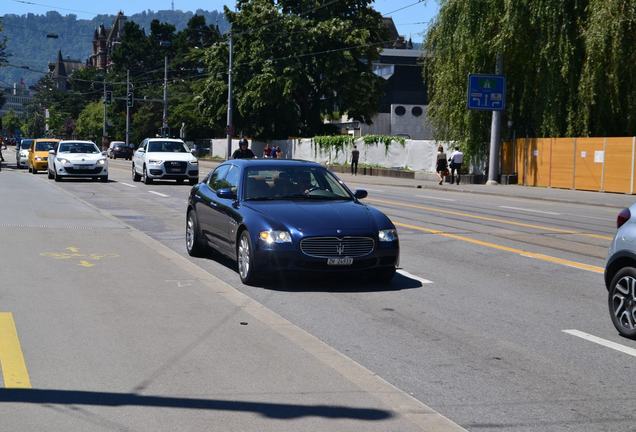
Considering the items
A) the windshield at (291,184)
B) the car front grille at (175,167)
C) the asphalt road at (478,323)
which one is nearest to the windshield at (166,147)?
the car front grille at (175,167)

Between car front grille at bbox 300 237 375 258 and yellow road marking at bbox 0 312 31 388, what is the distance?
3.26 meters

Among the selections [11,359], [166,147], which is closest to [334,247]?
[11,359]

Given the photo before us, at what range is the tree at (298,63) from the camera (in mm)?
65688

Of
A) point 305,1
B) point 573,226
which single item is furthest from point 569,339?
point 305,1

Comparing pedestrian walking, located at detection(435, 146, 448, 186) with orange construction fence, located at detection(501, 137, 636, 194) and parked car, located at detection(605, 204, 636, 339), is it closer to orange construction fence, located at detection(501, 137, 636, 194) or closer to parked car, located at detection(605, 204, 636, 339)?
orange construction fence, located at detection(501, 137, 636, 194)

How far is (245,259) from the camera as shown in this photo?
427 inches

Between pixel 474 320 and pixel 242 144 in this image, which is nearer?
pixel 474 320

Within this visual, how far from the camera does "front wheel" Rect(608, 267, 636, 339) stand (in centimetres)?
784

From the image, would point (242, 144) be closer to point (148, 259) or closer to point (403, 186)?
point (148, 259)

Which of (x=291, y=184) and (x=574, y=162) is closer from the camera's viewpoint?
(x=291, y=184)

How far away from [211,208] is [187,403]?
22.5 feet

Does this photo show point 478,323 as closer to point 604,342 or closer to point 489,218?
point 604,342

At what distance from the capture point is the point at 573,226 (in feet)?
63.9

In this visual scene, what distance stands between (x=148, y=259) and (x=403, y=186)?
29.3 metres
